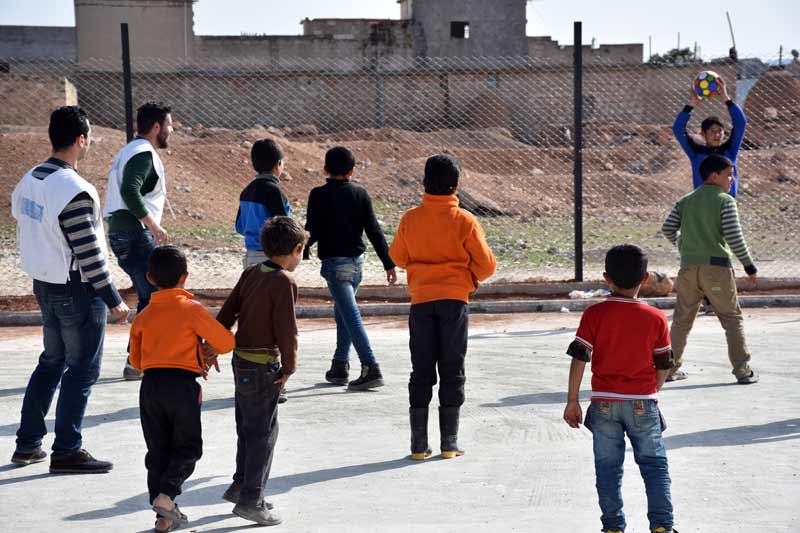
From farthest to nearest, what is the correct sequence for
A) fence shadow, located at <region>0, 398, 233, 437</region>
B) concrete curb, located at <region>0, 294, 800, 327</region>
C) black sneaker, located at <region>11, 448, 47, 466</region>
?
1. concrete curb, located at <region>0, 294, 800, 327</region>
2. fence shadow, located at <region>0, 398, 233, 437</region>
3. black sneaker, located at <region>11, 448, 47, 466</region>

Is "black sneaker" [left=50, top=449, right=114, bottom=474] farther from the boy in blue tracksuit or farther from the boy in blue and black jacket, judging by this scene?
the boy in blue tracksuit

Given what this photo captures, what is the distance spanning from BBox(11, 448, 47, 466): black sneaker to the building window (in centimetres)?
4500

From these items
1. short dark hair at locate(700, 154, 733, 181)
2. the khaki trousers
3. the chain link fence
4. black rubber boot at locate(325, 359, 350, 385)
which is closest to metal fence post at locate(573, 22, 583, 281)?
the chain link fence

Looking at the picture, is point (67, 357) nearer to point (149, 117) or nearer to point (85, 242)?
point (85, 242)

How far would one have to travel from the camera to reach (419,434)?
5.96m

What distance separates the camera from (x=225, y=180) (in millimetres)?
26266

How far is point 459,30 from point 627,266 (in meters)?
46.4

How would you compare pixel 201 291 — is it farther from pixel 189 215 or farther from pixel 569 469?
pixel 189 215

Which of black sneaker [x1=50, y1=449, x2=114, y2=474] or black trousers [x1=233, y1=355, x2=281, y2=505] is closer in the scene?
black trousers [x1=233, y1=355, x2=281, y2=505]

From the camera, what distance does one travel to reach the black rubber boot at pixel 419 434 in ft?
19.6

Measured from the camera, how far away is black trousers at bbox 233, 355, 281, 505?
4859 millimetres

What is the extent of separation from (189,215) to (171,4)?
24.2 m

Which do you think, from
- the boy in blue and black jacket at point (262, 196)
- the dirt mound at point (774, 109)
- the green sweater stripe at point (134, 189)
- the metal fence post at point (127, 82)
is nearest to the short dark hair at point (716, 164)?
the boy in blue and black jacket at point (262, 196)

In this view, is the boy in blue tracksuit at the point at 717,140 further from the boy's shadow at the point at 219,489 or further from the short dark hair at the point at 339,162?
the boy's shadow at the point at 219,489
